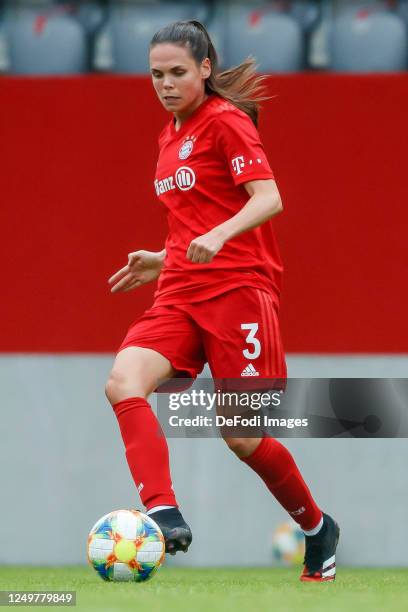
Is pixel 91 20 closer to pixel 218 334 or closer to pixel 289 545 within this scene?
pixel 289 545

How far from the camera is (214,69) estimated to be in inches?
170

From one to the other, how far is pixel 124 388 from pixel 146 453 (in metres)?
0.20

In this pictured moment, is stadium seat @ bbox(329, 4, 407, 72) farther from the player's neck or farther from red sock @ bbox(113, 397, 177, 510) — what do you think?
red sock @ bbox(113, 397, 177, 510)

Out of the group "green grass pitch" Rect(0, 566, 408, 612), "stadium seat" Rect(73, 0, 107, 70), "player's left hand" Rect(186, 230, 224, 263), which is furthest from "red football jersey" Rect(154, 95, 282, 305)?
"stadium seat" Rect(73, 0, 107, 70)

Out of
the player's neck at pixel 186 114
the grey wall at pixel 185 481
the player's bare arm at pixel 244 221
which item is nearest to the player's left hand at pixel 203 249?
the player's bare arm at pixel 244 221

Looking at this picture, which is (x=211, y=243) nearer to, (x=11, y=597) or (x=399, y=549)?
(x=11, y=597)

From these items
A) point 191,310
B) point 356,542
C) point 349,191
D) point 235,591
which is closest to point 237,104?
point 191,310

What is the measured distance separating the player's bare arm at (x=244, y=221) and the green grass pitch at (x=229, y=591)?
90 centimetres

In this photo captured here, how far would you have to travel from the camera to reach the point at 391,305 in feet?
20.1

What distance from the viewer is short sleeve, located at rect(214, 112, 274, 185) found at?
409cm

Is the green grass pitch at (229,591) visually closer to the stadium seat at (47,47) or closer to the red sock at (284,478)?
the red sock at (284,478)

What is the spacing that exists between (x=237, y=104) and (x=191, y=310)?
0.66 m

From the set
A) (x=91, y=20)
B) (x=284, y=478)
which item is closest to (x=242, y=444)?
(x=284, y=478)

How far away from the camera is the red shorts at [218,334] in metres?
4.13
